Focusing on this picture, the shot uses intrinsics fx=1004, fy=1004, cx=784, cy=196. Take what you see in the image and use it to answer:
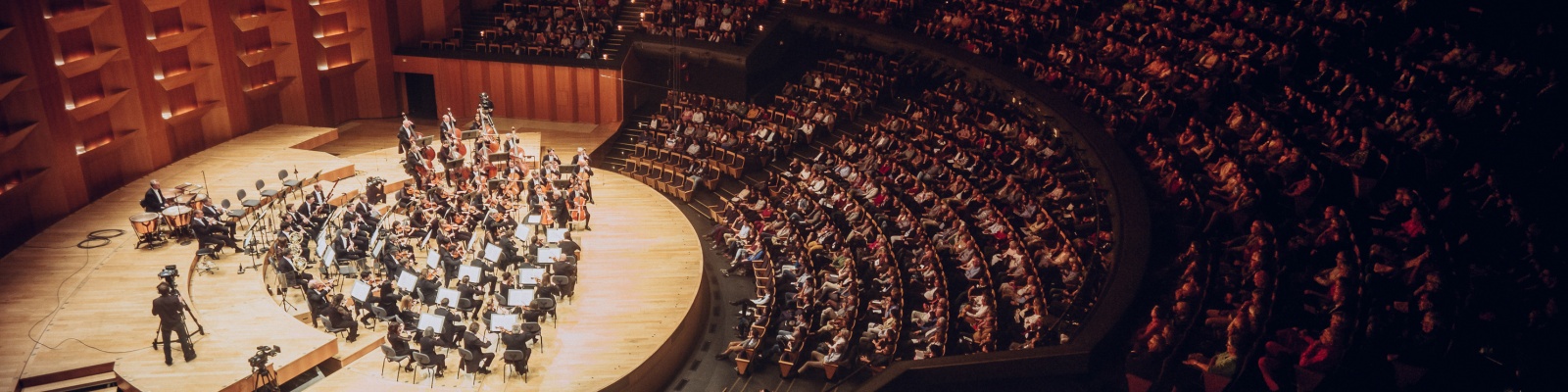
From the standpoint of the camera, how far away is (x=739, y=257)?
13.3m

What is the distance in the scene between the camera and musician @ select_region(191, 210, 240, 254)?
35.9 ft

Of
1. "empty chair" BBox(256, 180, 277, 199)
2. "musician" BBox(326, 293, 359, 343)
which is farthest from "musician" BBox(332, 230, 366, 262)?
"empty chair" BBox(256, 180, 277, 199)

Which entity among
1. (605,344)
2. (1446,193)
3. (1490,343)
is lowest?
(605,344)

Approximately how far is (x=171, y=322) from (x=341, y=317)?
66.9 inches

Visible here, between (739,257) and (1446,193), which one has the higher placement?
(1446,193)

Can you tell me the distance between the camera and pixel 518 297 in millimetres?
10180

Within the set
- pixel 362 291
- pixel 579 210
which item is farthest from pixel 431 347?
pixel 579 210

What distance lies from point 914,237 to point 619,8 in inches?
392

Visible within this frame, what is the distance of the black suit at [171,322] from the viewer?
341 inches

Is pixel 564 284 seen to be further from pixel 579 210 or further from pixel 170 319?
pixel 170 319

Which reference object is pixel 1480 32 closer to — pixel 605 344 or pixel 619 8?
pixel 605 344

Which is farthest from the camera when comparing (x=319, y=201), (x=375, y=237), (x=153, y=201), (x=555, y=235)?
(x=319, y=201)

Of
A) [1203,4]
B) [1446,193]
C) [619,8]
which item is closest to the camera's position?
[1446,193]

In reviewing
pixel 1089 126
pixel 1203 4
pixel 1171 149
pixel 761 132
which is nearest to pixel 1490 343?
pixel 1171 149
